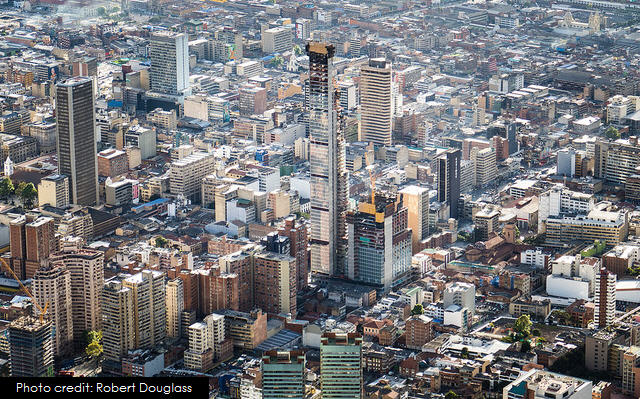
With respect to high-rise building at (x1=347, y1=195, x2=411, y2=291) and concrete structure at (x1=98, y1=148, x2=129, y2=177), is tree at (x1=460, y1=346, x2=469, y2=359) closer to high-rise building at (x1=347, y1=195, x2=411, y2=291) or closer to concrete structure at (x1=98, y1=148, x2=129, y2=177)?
high-rise building at (x1=347, y1=195, x2=411, y2=291)

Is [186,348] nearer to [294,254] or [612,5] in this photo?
[294,254]

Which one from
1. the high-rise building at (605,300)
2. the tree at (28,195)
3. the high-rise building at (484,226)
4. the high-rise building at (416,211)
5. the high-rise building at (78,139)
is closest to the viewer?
the high-rise building at (605,300)

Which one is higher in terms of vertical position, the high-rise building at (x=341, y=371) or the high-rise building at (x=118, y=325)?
the high-rise building at (x=341, y=371)

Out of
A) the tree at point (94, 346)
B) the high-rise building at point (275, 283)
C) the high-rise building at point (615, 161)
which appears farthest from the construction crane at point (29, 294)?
the high-rise building at point (615, 161)

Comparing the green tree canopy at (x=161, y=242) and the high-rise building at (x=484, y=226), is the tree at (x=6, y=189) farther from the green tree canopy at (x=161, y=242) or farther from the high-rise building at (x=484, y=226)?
the high-rise building at (x=484, y=226)

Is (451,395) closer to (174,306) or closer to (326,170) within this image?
(174,306)

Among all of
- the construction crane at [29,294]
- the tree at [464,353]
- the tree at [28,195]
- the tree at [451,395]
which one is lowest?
the tree at [451,395]
